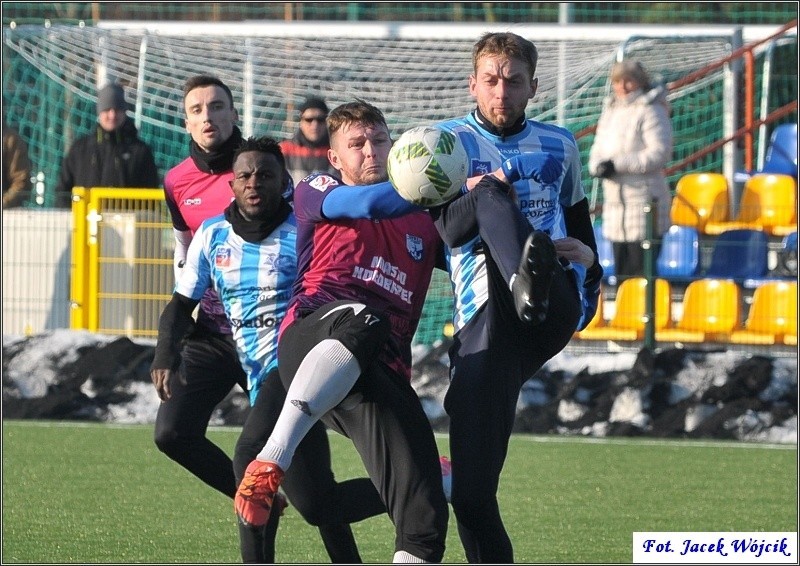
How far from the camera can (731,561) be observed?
5.49 meters

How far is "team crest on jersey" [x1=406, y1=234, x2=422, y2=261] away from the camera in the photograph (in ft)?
17.2

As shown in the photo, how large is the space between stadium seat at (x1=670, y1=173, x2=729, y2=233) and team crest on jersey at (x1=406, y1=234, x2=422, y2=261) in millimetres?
9256

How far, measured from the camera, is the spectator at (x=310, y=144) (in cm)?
1025

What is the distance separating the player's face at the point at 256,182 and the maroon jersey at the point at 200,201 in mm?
606

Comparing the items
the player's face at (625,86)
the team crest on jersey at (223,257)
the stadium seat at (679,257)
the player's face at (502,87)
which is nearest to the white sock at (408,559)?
the player's face at (502,87)

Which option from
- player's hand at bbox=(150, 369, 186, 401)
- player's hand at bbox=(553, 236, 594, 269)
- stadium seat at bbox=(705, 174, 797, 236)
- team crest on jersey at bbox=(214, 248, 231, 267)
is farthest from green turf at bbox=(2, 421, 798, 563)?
stadium seat at bbox=(705, 174, 797, 236)

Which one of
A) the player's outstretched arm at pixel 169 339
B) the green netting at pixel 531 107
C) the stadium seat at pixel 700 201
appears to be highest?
the green netting at pixel 531 107

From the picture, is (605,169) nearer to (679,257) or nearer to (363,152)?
(679,257)

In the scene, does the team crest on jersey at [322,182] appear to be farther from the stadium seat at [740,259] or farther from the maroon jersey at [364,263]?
the stadium seat at [740,259]

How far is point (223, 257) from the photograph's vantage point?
6051mm

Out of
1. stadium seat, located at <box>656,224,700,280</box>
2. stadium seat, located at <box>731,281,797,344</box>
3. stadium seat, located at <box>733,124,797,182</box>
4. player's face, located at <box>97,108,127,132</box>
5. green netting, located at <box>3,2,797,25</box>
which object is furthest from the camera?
green netting, located at <box>3,2,797,25</box>

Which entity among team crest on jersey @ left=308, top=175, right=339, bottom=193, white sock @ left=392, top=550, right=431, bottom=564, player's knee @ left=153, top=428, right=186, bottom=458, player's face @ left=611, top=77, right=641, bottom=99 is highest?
player's face @ left=611, top=77, right=641, bottom=99

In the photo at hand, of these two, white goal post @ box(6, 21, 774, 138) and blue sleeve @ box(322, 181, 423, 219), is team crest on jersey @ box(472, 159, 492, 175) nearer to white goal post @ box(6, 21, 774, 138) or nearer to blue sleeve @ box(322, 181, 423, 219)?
blue sleeve @ box(322, 181, 423, 219)

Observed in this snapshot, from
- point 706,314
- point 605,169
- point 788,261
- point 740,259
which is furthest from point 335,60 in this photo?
point 706,314
